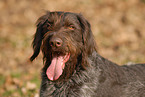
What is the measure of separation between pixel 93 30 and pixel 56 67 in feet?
45.5

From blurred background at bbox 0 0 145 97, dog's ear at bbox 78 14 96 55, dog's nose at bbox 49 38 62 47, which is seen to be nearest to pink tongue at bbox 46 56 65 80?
dog's nose at bbox 49 38 62 47

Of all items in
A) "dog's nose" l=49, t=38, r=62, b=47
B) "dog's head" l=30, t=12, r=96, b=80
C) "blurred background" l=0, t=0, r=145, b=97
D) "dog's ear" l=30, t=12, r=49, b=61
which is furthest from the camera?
"blurred background" l=0, t=0, r=145, b=97

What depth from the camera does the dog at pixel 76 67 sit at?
4.79 metres

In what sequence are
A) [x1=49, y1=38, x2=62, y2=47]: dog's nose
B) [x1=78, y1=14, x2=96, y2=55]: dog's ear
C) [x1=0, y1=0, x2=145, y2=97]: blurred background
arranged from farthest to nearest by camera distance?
[x1=0, y1=0, x2=145, y2=97]: blurred background < [x1=78, y1=14, x2=96, y2=55]: dog's ear < [x1=49, y1=38, x2=62, y2=47]: dog's nose

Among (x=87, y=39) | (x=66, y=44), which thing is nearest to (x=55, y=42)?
(x=66, y=44)

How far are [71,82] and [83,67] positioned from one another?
1.24 feet

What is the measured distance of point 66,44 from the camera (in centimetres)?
459

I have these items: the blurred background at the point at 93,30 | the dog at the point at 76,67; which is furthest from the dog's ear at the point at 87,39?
the blurred background at the point at 93,30

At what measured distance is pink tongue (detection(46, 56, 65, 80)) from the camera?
4805 millimetres

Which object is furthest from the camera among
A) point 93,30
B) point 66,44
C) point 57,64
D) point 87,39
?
point 93,30

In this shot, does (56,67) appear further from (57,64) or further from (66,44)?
(66,44)

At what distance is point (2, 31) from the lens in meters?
17.9

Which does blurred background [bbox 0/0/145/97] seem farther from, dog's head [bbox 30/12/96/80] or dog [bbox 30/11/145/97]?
dog's head [bbox 30/12/96/80]

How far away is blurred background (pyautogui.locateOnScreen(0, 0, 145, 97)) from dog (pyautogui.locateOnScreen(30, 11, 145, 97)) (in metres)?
3.64
